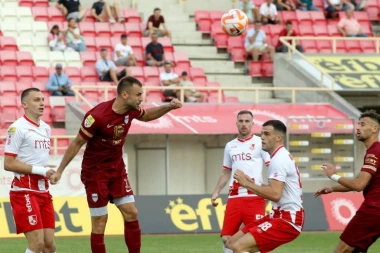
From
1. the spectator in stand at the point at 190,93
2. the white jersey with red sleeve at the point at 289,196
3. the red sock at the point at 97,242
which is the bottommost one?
the red sock at the point at 97,242

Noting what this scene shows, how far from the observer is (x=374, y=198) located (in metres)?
12.2

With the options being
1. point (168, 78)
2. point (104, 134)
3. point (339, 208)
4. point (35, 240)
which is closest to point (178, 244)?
point (339, 208)

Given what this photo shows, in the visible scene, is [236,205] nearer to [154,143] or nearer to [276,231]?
[276,231]

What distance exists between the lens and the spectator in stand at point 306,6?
101 feet

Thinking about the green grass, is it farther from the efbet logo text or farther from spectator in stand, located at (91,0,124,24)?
spectator in stand, located at (91,0,124,24)

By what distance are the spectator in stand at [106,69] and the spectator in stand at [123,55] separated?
572 millimetres

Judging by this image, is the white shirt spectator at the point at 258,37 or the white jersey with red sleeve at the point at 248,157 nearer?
the white jersey with red sleeve at the point at 248,157

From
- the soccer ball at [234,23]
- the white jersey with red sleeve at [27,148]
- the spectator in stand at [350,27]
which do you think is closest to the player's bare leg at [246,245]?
the white jersey with red sleeve at [27,148]

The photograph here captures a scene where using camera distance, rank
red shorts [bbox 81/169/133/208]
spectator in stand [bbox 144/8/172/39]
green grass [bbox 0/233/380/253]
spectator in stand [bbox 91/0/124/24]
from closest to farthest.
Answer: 1. red shorts [bbox 81/169/133/208]
2. green grass [bbox 0/233/380/253]
3. spectator in stand [bbox 144/8/172/39]
4. spectator in stand [bbox 91/0/124/24]

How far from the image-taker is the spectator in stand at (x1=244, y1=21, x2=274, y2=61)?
92.7 feet

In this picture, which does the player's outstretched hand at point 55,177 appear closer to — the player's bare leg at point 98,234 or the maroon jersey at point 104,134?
the maroon jersey at point 104,134

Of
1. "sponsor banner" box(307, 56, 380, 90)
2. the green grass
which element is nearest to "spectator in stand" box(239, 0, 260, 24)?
"sponsor banner" box(307, 56, 380, 90)

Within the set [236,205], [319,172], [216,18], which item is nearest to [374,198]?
[236,205]

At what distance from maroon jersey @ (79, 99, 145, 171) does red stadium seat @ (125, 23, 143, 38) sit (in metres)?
15.8
